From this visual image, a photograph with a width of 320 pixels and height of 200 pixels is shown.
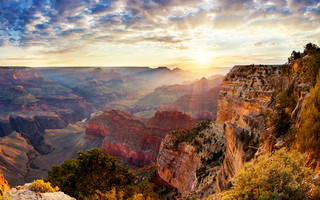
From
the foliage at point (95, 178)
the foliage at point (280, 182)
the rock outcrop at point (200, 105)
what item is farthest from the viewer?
the rock outcrop at point (200, 105)

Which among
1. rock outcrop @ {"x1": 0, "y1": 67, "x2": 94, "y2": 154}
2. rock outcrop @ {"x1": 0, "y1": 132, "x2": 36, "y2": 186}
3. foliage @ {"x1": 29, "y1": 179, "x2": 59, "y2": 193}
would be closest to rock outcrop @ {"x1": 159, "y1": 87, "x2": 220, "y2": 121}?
rock outcrop @ {"x1": 0, "y1": 67, "x2": 94, "y2": 154}

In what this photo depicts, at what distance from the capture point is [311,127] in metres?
6.20

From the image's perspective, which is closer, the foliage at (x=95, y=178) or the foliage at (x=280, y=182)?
the foliage at (x=280, y=182)

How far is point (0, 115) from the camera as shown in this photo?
4663 inches

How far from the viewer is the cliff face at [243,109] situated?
41.8 ft

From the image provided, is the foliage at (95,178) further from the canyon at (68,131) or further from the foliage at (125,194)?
the canyon at (68,131)

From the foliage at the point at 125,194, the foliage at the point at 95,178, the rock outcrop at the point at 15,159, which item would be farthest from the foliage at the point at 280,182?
the rock outcrop at the point at 15,159

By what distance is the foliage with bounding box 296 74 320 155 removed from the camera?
589cm

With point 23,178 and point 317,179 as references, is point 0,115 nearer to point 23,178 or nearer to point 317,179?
point 23,178

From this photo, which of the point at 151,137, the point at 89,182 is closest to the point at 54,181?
the point at 89,182

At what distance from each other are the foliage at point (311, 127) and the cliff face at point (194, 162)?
39.2 feet

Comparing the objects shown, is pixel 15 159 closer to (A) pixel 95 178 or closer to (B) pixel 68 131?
(B) pixel 68 131

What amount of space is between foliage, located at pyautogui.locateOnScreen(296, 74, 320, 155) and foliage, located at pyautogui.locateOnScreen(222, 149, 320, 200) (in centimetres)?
69

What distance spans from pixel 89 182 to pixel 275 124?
13560 millimetres
